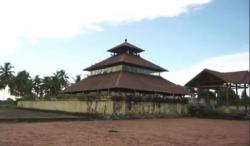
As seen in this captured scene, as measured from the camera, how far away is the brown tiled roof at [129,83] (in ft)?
117

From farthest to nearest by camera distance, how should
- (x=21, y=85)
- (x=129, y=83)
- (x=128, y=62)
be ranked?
1. (x=21, y=85)
2. (x=128, y=62)
3. (x=129, y=83)

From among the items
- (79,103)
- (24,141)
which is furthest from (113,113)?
Answer: (24,141)

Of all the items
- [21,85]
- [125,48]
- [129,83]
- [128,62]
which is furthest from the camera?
[21,85]

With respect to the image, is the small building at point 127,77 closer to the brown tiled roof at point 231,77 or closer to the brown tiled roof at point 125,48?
the brown tiled roof at point 125,48

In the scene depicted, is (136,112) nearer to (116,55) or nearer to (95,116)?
(95,116)

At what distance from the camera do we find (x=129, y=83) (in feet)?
120

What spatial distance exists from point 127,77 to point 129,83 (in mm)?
2117

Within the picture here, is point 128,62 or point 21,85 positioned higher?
point 128,62

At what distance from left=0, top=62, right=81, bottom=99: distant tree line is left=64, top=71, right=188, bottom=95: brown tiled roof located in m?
28.5

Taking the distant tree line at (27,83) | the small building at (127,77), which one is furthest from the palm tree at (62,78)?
the small building at (127,77)

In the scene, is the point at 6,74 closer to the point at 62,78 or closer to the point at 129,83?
the point at 62,78

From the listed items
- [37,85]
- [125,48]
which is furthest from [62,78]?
[125,48]

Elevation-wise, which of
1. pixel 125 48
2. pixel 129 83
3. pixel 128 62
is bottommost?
pixel 129 83

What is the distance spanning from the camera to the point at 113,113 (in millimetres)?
32094
